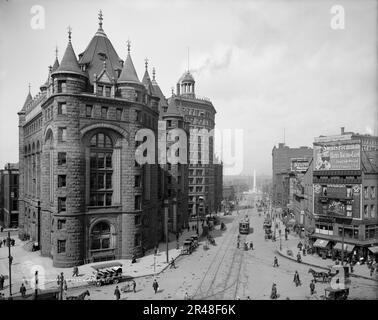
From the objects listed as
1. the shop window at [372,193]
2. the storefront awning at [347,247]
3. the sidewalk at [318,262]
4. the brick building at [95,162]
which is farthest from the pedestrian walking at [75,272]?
the shop window at [372,193]

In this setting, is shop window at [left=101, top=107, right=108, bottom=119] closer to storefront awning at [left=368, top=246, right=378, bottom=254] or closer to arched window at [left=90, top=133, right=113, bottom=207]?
arched window at [left=90, top=133, right=113, bottom=207]

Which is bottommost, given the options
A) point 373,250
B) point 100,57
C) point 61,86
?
point 373,250

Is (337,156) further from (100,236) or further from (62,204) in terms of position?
(62,204)

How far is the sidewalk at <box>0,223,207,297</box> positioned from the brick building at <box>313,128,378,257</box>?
21875 millimetres

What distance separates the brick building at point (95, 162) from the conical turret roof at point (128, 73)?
0.45 ft

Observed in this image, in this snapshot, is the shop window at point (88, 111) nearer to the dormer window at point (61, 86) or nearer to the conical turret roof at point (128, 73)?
the dormer window at point (61, 86)

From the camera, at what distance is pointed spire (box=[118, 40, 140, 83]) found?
4222 centimetres

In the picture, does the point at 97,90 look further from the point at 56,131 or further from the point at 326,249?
the point at 326,249

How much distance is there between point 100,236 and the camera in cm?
4134

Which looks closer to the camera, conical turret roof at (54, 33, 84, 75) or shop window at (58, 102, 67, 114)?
conical turret roof at (54, 33, 84, 75)

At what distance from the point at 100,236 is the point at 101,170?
29.1 feet

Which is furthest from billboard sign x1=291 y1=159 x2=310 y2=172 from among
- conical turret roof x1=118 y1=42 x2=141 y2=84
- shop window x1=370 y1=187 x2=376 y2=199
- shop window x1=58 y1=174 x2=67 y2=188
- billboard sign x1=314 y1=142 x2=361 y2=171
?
shop window x1=58 y1=174 x2=67 y2=188

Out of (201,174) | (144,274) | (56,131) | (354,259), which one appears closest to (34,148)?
(56,131)

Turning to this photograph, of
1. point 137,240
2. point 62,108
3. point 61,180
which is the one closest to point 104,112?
point 62,108
